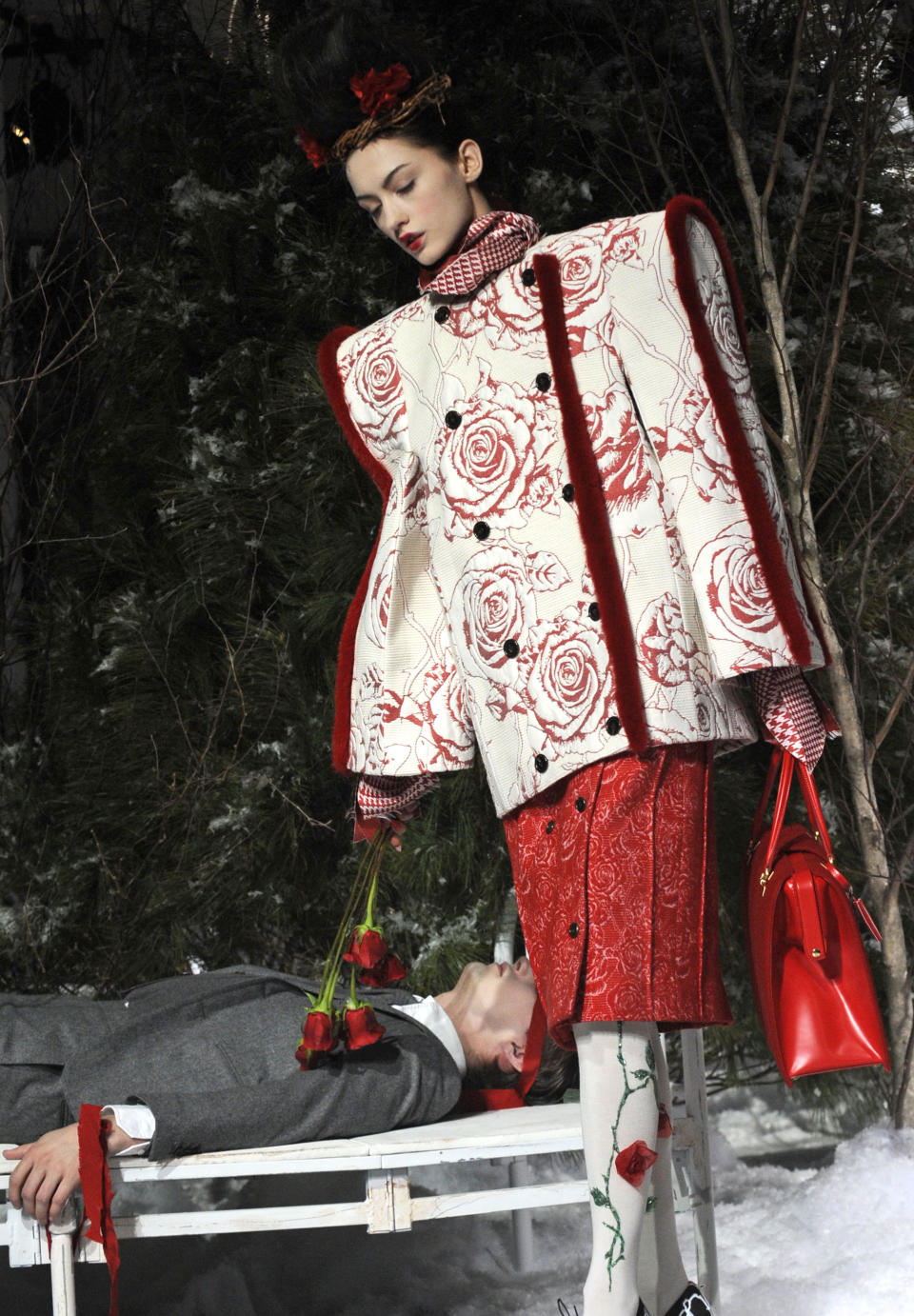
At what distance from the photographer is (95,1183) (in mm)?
1562

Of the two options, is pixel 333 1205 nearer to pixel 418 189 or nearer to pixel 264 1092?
pixel 264 1092

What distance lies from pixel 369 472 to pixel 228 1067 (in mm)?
858

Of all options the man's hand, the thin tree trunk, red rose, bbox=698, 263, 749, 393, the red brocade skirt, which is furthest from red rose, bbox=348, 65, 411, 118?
the man's hand

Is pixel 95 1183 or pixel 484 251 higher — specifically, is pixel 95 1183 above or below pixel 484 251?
below

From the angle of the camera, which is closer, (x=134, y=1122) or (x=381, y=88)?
(x=381, y=88)

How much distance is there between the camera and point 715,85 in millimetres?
2197

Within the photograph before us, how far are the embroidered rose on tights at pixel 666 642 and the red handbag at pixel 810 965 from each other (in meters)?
0.19

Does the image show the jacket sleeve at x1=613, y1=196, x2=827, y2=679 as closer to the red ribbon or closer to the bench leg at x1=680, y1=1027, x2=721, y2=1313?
the bench leg at x1=680, y1=1027, x2=721, y2=1313

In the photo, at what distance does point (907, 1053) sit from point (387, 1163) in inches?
40.1

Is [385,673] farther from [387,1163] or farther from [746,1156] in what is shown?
[746,1156]

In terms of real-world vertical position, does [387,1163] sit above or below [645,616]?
below

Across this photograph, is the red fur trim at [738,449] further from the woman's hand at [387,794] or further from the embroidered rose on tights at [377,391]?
the woman's hand at [387,794]

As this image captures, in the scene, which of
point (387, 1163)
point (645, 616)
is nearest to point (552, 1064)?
point (387, 1163)

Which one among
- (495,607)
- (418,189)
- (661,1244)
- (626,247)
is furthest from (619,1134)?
(418,189)
